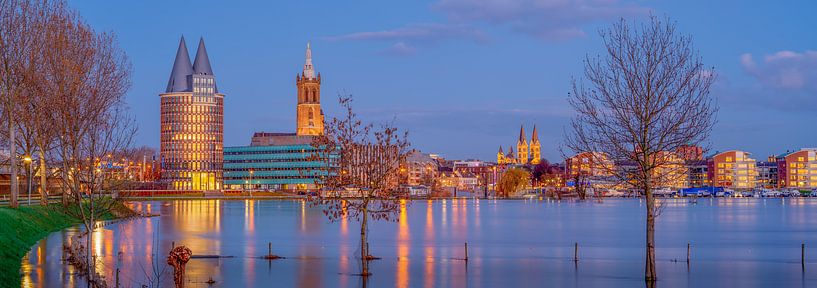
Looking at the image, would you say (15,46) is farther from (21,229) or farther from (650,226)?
(650,226)

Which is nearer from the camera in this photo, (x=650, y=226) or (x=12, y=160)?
(x=650, y=226)

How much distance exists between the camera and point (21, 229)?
5894 cm

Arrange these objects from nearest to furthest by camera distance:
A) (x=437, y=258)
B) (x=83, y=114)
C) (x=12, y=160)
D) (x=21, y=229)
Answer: (x=83, y=114) → (x=21, y=229) → (x=437, y=258) → (x=12, y=160)

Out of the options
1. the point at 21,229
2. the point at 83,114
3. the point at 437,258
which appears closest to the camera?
the point at 83,114

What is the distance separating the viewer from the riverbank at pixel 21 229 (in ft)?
133

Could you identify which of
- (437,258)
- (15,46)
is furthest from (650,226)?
(15,46)

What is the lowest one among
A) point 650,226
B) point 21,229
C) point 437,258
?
point 437,258

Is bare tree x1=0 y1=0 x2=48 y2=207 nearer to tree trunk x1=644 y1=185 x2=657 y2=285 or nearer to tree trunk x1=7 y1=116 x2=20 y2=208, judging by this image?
tree trunk x1=7 y1=116 x2=20 y2=208

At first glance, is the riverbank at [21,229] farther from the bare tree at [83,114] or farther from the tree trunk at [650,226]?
the tree trunk at [650,226]

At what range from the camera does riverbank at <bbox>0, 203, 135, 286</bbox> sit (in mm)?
40619

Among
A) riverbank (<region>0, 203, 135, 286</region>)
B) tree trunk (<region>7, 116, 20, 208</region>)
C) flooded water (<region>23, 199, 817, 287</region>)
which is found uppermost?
tree trunk (<region>7, 116, 20, 208</region>)

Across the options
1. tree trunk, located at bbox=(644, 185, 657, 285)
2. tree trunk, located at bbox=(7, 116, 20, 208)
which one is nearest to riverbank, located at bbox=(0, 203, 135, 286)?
tree trunk, located at bbox=(7, 116, 20, 208)

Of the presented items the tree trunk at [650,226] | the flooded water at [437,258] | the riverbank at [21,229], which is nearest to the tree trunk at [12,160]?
the riverbank at [21,229]

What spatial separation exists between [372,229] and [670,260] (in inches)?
1774
